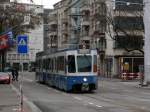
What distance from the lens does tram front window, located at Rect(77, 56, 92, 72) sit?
35656 mm

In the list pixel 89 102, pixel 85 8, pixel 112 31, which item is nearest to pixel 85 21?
pixel 85 8

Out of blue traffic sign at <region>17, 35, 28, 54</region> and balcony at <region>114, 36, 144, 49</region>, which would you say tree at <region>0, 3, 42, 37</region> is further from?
balcony at <region>114, 36, 144, 49</region>

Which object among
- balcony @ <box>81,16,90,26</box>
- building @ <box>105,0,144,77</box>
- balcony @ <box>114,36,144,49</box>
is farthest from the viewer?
balcony @ <box>81,16,90,26</box>

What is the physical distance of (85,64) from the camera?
35.7 meters

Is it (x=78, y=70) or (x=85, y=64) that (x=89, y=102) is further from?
(x=85, y=64)

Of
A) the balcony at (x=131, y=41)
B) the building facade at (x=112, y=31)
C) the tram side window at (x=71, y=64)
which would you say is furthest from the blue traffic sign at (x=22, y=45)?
the balcony at (x=131, y=41)

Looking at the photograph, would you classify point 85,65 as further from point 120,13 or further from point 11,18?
point 120,13

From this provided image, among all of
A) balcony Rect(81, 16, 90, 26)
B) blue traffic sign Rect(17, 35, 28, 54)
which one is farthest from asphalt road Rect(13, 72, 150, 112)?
balcony Rect(81, 16, 90, 26)

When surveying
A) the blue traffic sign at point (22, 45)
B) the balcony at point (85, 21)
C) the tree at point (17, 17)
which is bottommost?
the blue traffic sign at point (22, 45)

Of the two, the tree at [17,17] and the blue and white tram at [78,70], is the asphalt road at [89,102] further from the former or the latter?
the tree at [17,17]

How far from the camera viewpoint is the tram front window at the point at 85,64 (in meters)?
35.7

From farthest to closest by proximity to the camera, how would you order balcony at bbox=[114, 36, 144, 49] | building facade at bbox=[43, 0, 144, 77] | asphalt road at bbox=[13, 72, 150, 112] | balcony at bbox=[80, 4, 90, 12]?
balcony at bbox=[80, 4, 90, 12]
building facade at bbox=[43, 0, 144, 77]
balcony at bbox=[114, 36, 144, 49]
asphalt road at bbox=[13, 72, 150, 112]

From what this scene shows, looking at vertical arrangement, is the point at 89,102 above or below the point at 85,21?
below

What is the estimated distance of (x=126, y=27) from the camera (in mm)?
78688
